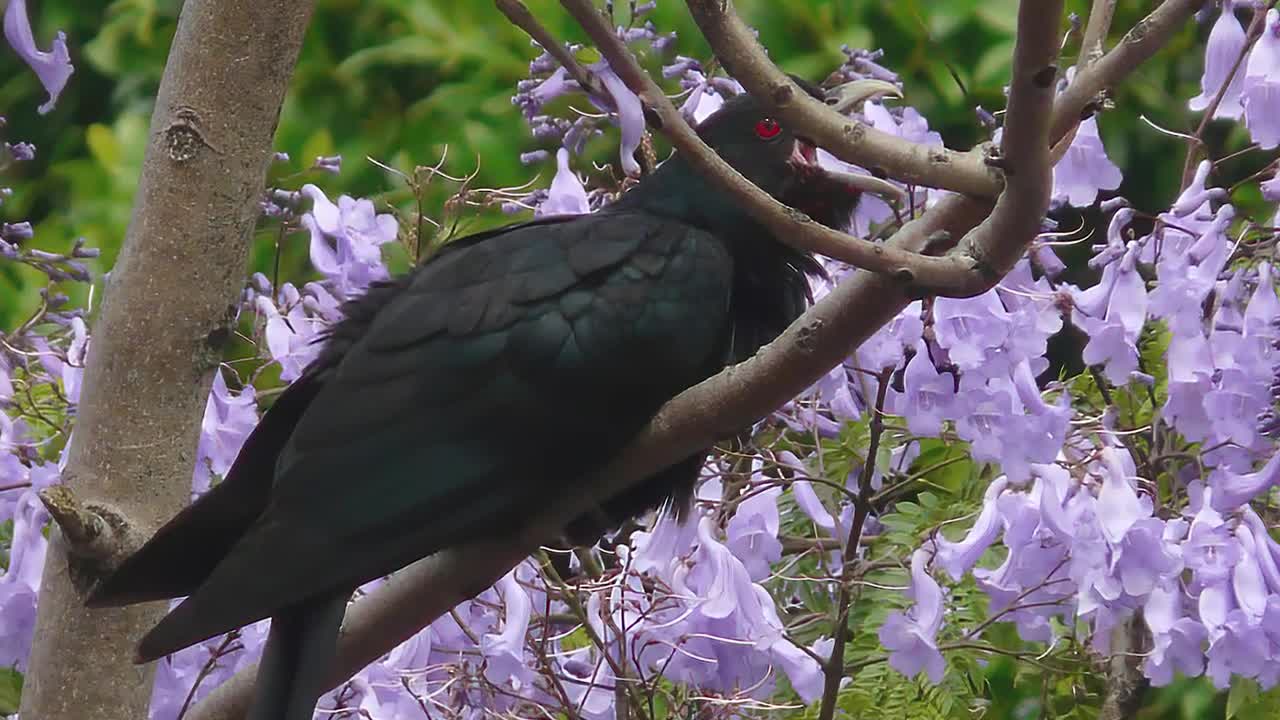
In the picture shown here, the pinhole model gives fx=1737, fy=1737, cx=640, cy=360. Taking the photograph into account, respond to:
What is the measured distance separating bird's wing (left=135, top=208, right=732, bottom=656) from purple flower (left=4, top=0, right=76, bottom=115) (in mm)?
443

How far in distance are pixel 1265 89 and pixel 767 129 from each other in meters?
0.51

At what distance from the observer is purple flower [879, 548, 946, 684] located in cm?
160

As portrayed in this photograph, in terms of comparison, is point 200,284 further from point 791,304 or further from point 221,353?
point 791,304

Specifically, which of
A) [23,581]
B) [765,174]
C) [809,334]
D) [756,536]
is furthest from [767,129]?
[23,581]

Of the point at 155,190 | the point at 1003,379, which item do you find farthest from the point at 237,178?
the point at 1003,379

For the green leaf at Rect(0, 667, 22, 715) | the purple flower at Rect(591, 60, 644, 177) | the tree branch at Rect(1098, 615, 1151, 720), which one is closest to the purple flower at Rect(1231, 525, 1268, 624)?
the tree branch at Rect(1098, 615, 1151, 720)

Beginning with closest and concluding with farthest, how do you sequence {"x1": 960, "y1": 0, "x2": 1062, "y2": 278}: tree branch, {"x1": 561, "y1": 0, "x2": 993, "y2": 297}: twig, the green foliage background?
{"x1": 960, "y1": 0, "x2": 1062, "y2": 278}: tree branch → {"x1": 561, "y1": 0, "x2": 993, "y2": 297}: twig → the green foliage background

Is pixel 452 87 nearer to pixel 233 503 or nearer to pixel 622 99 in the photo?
pixel 233 503

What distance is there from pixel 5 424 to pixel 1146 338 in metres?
1.26

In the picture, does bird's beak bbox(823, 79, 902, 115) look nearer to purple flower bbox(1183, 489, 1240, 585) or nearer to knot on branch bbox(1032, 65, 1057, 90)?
purple flower bbox(1183, 489, 1240, 585)

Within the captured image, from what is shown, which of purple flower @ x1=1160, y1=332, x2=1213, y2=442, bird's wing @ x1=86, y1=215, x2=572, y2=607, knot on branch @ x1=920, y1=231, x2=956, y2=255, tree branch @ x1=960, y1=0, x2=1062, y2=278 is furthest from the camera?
purple flower @ x1=1160, y1=332, x2=1213, y2=442

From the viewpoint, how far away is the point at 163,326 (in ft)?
4.82

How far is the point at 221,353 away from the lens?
4.97 feet

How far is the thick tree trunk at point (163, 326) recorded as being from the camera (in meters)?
1.44
